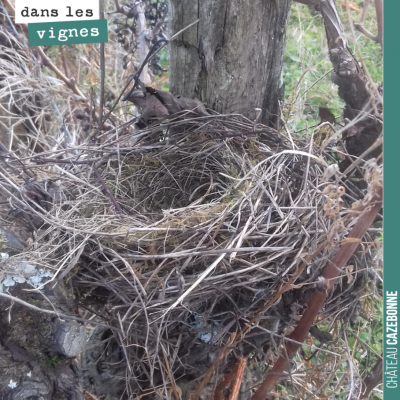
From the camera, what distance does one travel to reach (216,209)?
88 centimetres

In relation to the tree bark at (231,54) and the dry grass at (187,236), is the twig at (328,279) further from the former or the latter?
the tree bark at (231,54)

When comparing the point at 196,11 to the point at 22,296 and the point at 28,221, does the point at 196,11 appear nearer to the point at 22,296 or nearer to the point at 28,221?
the point at 28,221

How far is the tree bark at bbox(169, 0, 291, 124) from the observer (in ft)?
3.07

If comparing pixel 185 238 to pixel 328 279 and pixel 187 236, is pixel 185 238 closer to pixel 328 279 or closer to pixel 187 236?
pixel 187 236

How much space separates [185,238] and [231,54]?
459mm

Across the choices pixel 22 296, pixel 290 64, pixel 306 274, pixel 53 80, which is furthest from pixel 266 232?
pixel 290 64

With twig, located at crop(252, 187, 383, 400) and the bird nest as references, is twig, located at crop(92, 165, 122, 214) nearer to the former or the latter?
the bird nest

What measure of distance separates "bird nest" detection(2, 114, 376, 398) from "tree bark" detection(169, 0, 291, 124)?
7cm

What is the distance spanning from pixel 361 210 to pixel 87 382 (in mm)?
675

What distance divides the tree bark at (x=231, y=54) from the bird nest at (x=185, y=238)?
0.07m

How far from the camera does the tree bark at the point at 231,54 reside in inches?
36.8

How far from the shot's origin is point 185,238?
0.82 metres

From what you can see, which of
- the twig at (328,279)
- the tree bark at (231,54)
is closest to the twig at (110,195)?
the tree bark at (231,54)

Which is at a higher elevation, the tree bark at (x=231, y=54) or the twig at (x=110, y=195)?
the tree bark at (x=231, y=54)
